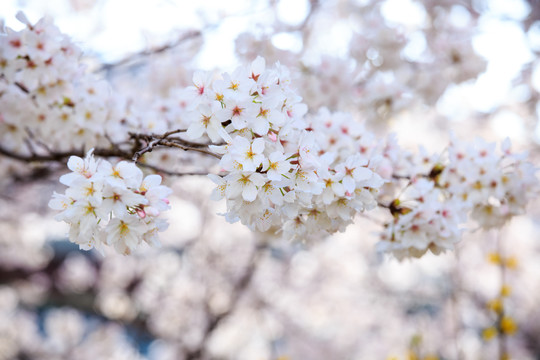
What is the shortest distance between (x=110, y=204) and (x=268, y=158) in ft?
1.35

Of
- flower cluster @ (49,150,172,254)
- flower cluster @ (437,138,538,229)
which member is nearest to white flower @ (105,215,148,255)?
flower cluster @ (49,150,172,254)

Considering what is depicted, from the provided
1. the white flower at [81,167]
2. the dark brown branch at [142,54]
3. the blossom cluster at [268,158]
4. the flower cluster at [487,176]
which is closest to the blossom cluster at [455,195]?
the flower cluster at [487,176]

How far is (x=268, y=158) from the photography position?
3.43 feet

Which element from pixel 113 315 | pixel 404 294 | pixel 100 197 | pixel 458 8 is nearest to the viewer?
pixel 100 197

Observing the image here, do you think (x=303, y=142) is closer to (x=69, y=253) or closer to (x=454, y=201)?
(x=454, y=201)

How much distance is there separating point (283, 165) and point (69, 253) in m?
10.6

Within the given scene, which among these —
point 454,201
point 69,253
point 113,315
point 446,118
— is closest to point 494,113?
point 446,118

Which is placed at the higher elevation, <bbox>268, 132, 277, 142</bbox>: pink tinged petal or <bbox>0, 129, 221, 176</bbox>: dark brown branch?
<bbox>268, 132, 277, 142</bbox>: pink tinged petal

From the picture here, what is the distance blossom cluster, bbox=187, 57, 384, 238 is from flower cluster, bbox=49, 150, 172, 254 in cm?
18

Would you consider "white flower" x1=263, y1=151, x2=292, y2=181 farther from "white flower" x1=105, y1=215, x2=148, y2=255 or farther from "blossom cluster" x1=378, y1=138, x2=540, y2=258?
"blossom cluster" x1=378, y1=138, x2=540, y2=258

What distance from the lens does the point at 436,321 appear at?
7.82 meters

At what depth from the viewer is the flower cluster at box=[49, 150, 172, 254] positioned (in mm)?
1009

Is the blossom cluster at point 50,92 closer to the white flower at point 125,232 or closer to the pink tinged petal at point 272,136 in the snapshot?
the white flower at point 125,232

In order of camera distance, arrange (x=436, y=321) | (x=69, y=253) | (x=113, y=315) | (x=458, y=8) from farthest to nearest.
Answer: (x=69, y=253), (x=436, y=321), (x=113, y=315), (x=458, y=8)
